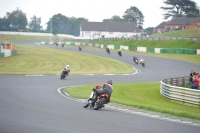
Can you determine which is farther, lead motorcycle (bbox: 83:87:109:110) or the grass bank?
the grass bank

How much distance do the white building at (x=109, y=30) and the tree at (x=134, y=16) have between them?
108 ft

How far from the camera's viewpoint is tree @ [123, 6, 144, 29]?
173000mm

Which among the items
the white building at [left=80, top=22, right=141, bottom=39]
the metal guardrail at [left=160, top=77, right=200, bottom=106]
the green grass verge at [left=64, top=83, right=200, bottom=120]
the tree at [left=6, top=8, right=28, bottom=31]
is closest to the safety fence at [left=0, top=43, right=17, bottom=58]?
the green grass verge at [left=64, top=83, right=200, bottom=120]

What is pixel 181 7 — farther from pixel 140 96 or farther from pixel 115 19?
pixel 140 96

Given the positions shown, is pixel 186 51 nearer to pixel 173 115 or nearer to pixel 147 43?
pixel 147 43

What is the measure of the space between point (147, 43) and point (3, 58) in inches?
1498

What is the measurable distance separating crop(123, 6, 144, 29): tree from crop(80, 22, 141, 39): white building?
108 feet

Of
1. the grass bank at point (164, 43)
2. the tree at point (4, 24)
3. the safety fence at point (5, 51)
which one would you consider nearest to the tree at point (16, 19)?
the tree at point (4, 24)

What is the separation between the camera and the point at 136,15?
17500 cm

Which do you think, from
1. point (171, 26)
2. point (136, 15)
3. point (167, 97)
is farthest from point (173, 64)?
point (136, 15)

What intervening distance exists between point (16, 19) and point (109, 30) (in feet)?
122

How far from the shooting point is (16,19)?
5423 inches

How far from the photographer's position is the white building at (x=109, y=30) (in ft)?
456

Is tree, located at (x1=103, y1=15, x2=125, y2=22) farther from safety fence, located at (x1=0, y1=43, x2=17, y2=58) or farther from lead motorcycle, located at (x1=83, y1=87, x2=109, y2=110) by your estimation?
lead motorcycle, located at (x1=83, y1=87, x2=109, y2=110)
